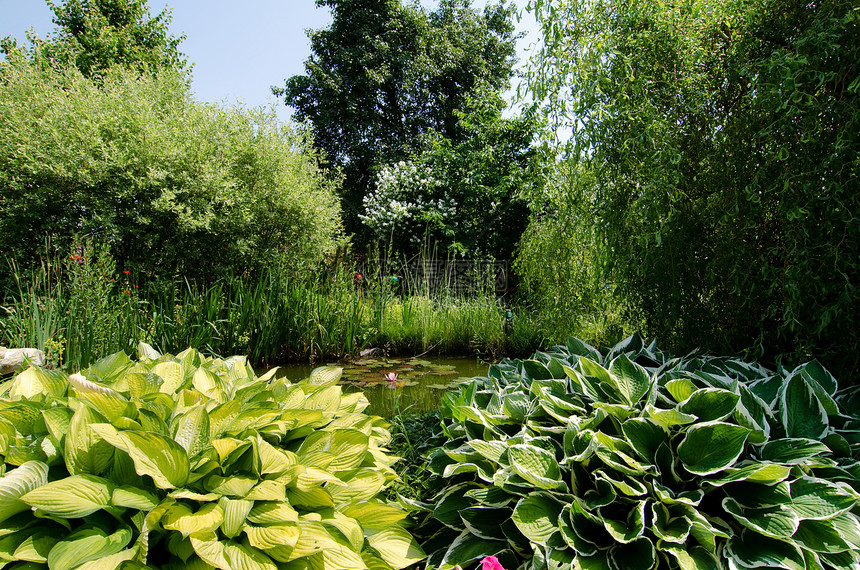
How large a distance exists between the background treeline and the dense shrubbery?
3 cm

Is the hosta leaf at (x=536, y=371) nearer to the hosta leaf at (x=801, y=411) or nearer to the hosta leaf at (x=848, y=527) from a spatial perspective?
the hosta leaf at (x=801, y=411)

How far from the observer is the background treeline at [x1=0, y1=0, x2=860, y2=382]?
1802 mm

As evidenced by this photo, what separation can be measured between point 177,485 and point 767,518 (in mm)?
1369

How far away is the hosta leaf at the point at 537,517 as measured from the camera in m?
1.21

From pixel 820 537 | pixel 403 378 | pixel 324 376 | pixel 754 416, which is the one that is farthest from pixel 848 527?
pixel 403 378

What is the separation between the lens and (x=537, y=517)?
124 centimetres

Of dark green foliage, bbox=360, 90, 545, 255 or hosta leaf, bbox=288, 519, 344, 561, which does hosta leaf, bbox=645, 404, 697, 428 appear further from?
dark green foliage, bbox=360, 90, 545, 255

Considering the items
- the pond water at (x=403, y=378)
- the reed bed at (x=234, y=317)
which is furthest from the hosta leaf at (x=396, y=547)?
the reed bed at (x=234, y=317)

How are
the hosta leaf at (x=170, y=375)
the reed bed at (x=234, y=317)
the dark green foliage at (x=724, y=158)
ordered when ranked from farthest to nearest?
the reed bed at (x=234, y=317), the dark green foliage at (x=724, y=158), the hosta leaf at (x=170, y=375)

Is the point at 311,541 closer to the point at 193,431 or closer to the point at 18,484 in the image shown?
the point at 193,431

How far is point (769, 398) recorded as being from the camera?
160cm

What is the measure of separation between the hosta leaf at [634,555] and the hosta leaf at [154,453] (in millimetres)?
1018

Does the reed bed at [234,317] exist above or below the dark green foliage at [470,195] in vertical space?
below

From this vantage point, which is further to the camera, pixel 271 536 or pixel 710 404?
pixel 710 404
